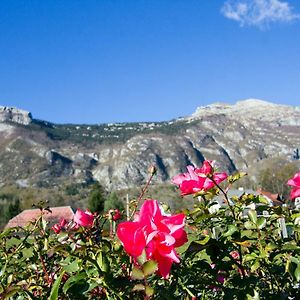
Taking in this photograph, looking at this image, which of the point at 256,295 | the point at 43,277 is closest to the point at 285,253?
the point at 256,295

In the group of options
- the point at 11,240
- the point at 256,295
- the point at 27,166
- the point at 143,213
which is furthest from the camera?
the point at 27,166

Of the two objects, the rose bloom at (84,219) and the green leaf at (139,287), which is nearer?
the green leaf at (139,287)

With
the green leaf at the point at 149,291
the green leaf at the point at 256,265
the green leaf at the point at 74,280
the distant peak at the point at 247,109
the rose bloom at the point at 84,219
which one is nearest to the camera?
the green leaf at the point at 149,291

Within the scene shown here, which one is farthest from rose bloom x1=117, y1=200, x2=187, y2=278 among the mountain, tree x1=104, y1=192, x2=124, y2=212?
the mountain

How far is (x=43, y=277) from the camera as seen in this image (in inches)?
45.1

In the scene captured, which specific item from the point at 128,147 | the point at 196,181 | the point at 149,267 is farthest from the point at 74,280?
the point at 128,147

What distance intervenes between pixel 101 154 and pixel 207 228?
112876mm

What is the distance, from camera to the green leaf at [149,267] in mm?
715

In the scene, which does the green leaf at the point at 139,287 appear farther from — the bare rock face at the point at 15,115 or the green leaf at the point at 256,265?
the bare rock face at the point at 15,115

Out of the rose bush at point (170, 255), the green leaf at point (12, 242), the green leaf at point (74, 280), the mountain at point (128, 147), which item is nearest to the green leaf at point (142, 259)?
the rose bush at point (170, 255)

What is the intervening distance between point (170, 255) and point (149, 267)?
0.07 meters

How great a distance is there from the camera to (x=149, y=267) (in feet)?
2.37

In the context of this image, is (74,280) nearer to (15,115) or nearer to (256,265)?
(256,265)

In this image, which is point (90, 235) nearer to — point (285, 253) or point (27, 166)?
point (285, 253)
